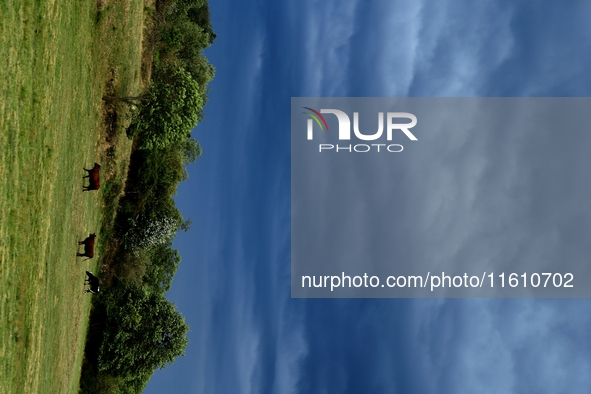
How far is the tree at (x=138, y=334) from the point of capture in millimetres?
55688

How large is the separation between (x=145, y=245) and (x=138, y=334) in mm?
9094

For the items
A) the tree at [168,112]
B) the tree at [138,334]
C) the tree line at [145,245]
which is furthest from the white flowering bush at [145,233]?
the tree at [168,112]

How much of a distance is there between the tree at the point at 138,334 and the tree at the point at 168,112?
14.5 metres

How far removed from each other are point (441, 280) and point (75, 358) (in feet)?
109

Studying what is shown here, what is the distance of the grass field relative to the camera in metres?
30.2

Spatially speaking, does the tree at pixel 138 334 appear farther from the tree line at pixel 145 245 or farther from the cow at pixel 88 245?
the cow at pixel 88 245

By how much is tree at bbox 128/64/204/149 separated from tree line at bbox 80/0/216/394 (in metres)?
0.09

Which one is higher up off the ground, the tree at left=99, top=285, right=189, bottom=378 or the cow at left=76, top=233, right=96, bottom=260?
the cow at left=76, top=233, right=96, bottom=260

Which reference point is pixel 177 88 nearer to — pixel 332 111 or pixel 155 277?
pixel 332 111

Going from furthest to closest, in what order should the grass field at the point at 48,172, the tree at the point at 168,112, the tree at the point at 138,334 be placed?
the tree at the point at 138,334, the tree at the point at 168,112, the grass field at the point at 48,172

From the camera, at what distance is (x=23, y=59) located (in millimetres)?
31719
